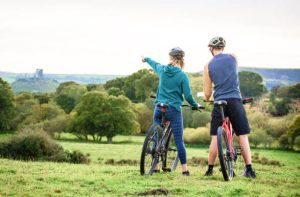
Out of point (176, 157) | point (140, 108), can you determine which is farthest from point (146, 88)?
point (176, 157)

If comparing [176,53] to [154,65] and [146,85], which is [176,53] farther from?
[146,85]

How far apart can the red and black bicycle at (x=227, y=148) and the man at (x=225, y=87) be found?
169 mm

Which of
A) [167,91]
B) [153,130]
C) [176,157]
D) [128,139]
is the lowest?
[128,139]

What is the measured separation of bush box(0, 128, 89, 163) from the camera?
24375 mm

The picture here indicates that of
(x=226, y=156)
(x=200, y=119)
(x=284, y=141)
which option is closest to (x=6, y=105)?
(x=200, y=119)

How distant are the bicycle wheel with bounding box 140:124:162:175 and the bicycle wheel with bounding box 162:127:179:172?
0.46m

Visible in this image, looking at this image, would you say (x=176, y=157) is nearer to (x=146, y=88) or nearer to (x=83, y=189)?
(x=83, y=189)

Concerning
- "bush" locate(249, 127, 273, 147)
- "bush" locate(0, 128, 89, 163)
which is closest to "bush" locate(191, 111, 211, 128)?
"bush" locate(249, 127, 273, 147)

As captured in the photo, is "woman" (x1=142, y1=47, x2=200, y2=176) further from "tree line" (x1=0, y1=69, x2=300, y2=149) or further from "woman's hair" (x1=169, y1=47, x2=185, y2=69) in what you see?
"tree line" (x1=0, y1=69, x2=300, y2=149)

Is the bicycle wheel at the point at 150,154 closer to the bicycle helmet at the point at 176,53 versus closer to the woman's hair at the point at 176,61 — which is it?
the woman's hair at the point at 176,61

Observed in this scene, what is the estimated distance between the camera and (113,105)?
85.1m

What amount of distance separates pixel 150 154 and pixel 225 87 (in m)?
2.25

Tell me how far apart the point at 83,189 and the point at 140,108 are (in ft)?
300

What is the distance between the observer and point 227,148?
10.9 m
